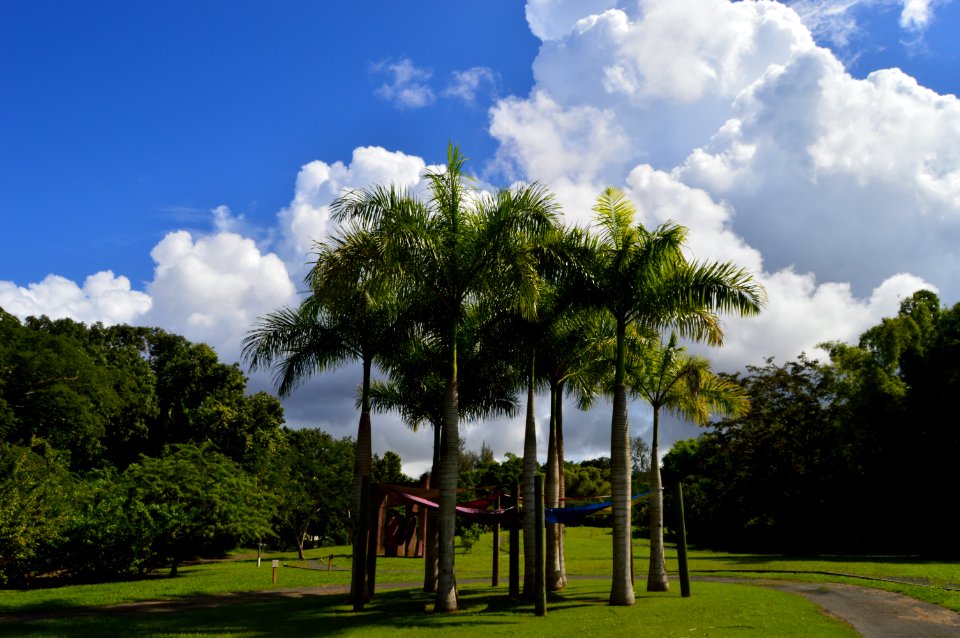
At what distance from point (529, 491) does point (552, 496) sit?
251 cm

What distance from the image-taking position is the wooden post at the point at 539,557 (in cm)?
1703

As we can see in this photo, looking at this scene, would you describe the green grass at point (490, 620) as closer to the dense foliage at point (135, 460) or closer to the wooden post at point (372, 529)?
the wooden post at point (372, 529)

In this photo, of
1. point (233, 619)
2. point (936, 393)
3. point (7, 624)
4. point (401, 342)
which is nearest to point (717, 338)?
point (401, 342)

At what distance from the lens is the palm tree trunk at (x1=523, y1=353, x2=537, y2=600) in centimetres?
1966

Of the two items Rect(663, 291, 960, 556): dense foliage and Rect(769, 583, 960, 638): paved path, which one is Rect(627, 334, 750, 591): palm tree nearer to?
Rect(769, 583, 960, 638): paved path

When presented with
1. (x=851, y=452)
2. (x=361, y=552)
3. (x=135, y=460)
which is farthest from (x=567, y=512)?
(x=135, y=460)

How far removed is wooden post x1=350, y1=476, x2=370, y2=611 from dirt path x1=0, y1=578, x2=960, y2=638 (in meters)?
5.21

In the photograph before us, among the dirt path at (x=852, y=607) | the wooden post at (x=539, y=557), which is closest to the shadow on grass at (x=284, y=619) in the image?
the dirt path at (x=852, y=607)

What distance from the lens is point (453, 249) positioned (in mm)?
18859

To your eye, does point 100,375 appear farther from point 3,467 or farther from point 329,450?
point 329,450

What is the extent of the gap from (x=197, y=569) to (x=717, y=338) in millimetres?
29894

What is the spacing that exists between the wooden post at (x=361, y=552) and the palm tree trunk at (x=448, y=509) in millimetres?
2549

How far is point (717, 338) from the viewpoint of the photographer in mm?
21719

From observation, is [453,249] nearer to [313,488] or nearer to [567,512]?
[567,512]
